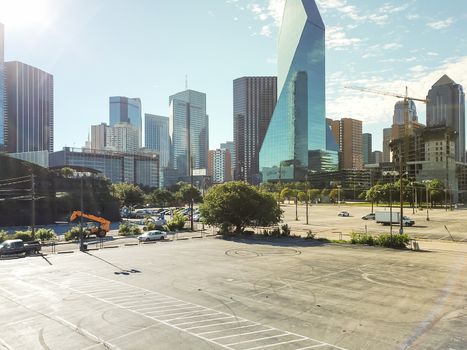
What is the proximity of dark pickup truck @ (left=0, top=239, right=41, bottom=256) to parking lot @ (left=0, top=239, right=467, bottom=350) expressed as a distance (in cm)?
568

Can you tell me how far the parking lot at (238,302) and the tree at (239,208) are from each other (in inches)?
725

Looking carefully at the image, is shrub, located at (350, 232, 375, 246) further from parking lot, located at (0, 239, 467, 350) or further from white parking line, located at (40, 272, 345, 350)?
white parking line, located at (40, 272, 345, 350)

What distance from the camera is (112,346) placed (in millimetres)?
15172

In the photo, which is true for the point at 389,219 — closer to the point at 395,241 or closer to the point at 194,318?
the point at 395,241

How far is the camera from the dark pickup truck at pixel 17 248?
131 feet

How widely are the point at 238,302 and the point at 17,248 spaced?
2972cm

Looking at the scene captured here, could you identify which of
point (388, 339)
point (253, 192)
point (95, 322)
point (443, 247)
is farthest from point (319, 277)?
point (253, 192)

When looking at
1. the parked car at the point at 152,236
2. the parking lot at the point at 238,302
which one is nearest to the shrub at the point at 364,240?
the parking lot at the point at 238,302

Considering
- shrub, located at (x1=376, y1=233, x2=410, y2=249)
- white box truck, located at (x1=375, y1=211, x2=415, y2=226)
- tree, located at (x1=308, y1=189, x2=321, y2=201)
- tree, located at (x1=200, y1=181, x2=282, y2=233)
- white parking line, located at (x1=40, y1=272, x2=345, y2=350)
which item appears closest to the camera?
white parking line, located at (x1=40, y1=272, x2=345, y2=350)

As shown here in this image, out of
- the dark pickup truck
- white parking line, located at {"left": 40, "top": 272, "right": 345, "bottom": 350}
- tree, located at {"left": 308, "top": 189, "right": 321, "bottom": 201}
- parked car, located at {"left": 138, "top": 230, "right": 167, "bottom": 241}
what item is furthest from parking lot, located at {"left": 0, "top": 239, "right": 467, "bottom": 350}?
tree, located at {"left": 308, "top": 189, "right": 321, "bottom": 201}

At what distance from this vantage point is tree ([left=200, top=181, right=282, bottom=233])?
54.4 meters

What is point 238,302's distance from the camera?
68.8 ft

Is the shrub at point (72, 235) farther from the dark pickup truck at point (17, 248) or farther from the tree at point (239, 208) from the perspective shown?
the tree at point (239, 208)

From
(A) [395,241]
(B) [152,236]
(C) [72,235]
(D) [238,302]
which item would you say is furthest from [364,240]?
(C) [72,235]
